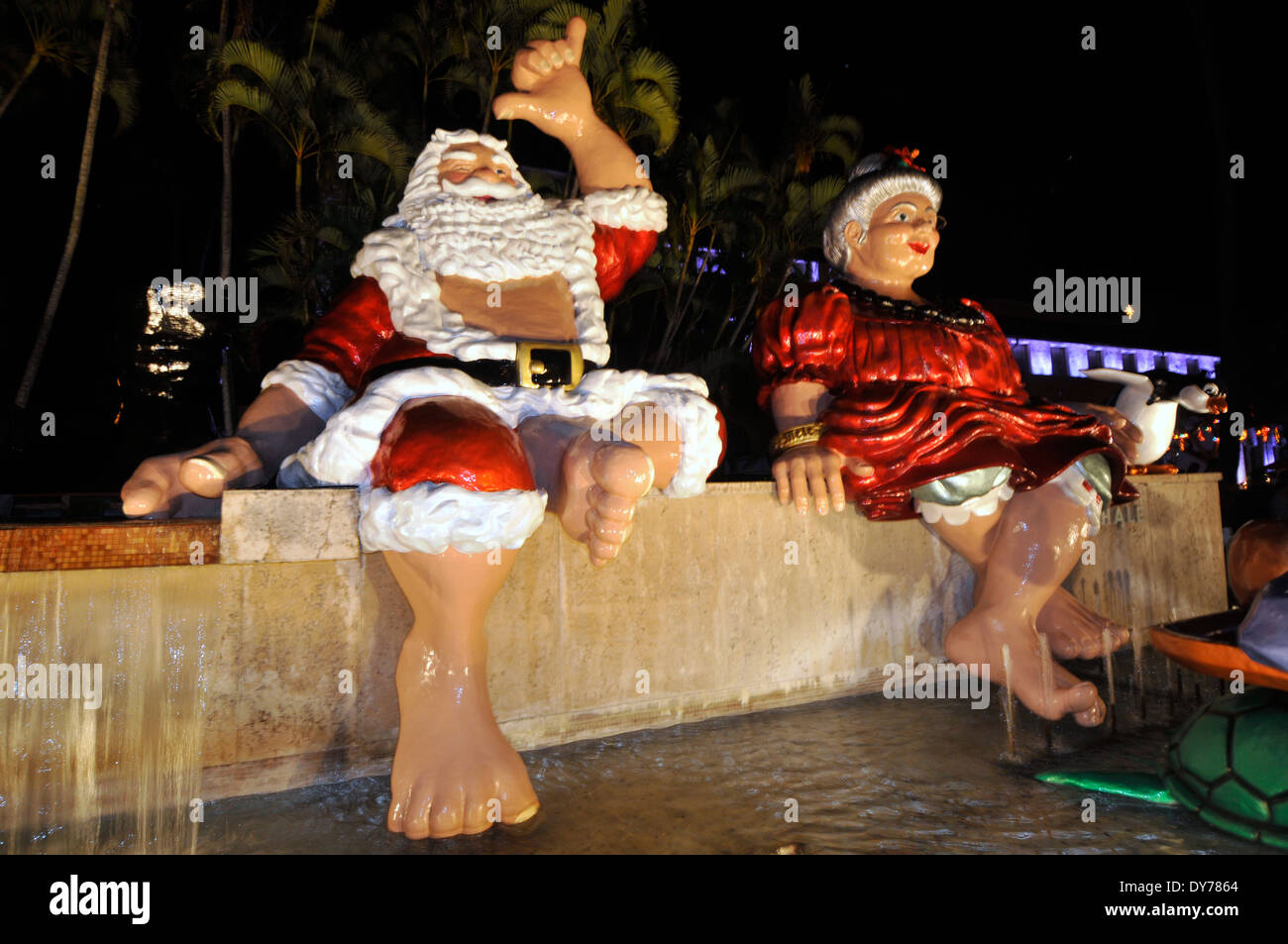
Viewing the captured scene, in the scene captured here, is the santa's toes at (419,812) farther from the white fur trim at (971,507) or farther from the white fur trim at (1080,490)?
the white fur trim at (1080,490)

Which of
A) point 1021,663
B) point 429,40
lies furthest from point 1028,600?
point 429,40

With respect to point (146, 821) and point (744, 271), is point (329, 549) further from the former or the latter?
point (744, 271)

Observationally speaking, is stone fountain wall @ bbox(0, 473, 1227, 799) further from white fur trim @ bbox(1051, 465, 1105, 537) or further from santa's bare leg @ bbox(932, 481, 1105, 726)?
white fur trim @ bbox(1051, 465, 1105, 537)

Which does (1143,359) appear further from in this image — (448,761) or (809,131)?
(448,761)

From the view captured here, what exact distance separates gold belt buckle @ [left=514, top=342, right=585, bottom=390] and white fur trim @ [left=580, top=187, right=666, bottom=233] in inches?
25.6

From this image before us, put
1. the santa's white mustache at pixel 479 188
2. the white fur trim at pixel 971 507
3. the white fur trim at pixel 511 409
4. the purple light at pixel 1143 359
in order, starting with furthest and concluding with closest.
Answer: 1. the purple light at pixel 1143 359
2. the white fur trim at pixel 971 507
3. the santa's white mustache at pixel 479 188
4. the white fur trim at pixel 511 409

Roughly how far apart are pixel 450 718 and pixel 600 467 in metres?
0.83

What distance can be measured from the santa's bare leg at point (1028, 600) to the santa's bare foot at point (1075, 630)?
10.7 inches

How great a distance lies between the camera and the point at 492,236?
2.94 metres

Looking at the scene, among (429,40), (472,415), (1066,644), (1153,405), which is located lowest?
(1066,644)

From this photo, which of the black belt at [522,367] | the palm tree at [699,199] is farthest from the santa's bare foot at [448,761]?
the palm tree at [699,199]

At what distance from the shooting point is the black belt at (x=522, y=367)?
8.95 feet

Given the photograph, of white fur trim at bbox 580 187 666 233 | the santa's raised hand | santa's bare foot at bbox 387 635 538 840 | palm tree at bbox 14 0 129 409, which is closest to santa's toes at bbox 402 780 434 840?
santa's bare foot at bbox 387 635 538 840
